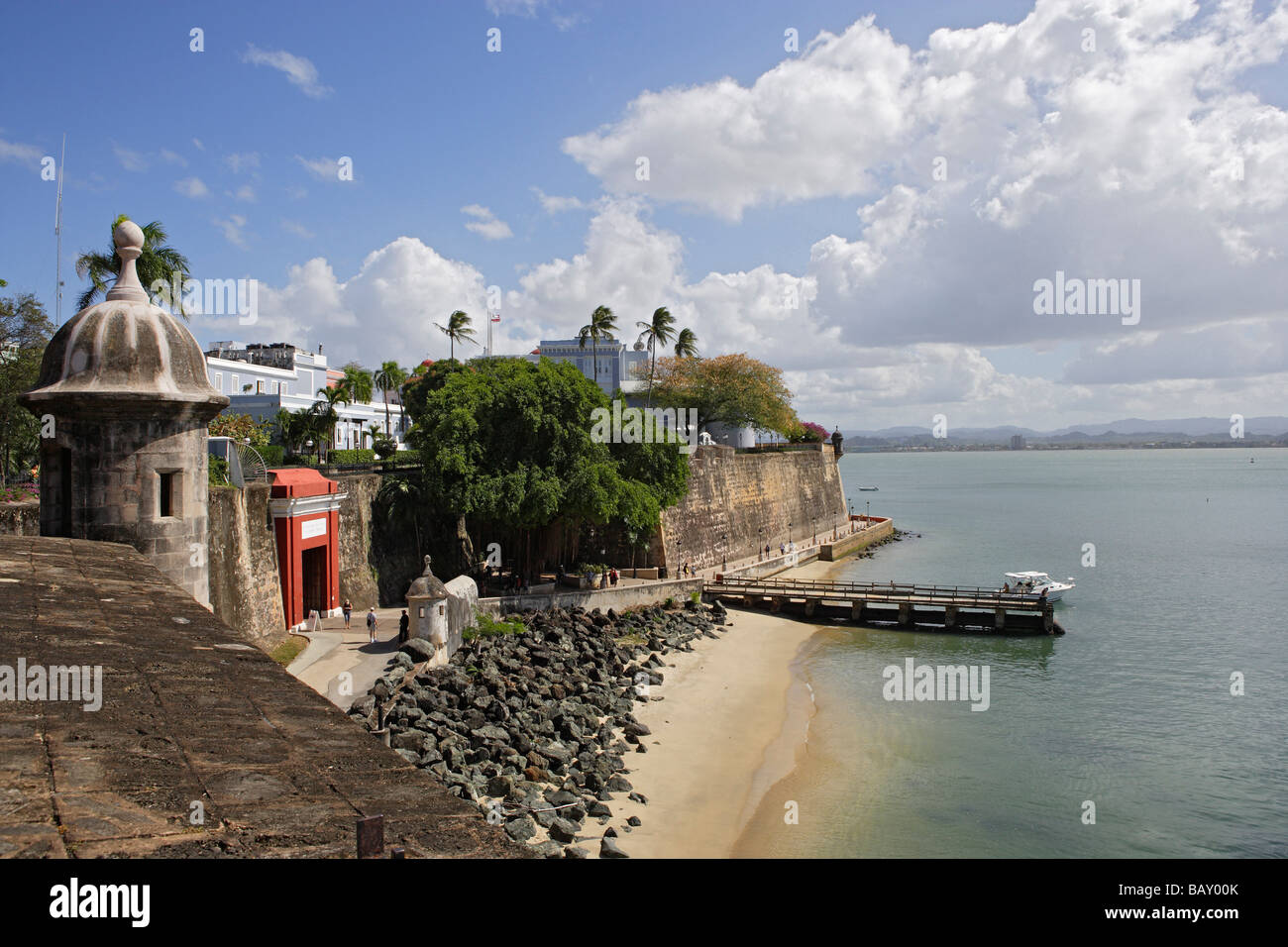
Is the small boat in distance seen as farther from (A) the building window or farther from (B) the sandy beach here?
(A) the building window

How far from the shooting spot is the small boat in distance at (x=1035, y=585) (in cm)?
3903

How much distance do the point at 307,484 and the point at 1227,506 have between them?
354 ft

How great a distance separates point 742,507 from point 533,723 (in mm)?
29318

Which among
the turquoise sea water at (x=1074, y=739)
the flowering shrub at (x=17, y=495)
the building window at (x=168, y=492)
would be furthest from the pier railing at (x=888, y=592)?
the building window at (x=168, y=492)

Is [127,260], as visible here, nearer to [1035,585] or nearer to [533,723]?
[533,723]

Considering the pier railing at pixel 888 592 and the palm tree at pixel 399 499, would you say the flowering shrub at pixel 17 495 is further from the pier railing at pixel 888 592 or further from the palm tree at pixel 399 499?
the pier railing at pixel 888 592

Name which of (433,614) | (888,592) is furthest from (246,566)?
(888,592)

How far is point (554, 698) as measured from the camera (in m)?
22.0
